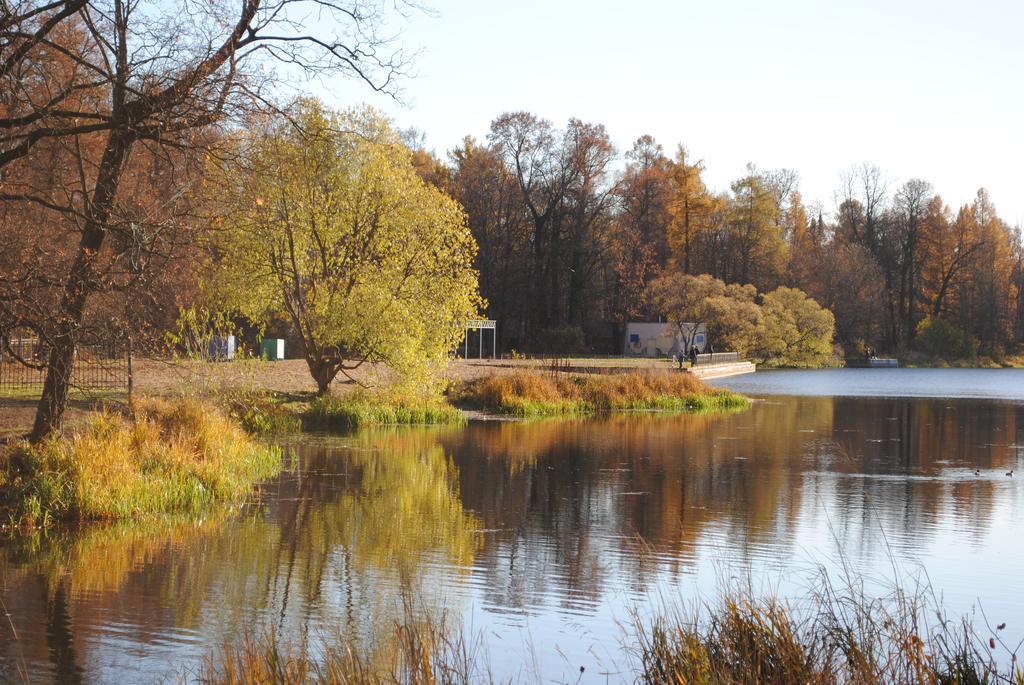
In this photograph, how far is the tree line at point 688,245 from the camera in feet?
210

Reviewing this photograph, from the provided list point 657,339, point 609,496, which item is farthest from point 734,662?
point 657,339

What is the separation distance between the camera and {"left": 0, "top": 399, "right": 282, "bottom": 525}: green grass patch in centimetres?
1273

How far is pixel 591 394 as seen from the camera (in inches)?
1264

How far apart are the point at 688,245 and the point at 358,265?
50047mm

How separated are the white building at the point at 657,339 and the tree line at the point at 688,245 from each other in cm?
157

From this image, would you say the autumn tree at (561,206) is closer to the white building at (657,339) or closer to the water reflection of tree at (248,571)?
the white building at (657,339)

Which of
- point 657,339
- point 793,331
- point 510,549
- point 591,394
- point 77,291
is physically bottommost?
point 510,549

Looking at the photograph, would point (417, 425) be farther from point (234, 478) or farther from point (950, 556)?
point (950, 556)

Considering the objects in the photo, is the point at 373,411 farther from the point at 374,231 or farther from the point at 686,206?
the point at 686,206

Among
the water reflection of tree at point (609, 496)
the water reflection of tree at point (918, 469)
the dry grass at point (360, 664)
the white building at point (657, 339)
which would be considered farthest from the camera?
the white building at point (657, 339)

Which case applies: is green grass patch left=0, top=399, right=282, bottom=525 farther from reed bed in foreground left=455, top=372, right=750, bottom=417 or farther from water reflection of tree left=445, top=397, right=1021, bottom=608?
reed bed in foreground left=455, top=372, right=750, bottom=417

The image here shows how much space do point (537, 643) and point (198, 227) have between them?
6259 millimetres

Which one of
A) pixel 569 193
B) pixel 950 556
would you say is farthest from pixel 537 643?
pixel 569 193

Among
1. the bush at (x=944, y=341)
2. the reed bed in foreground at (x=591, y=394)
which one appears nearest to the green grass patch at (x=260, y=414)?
the reed bed in foreground at (x=591, y=394)
